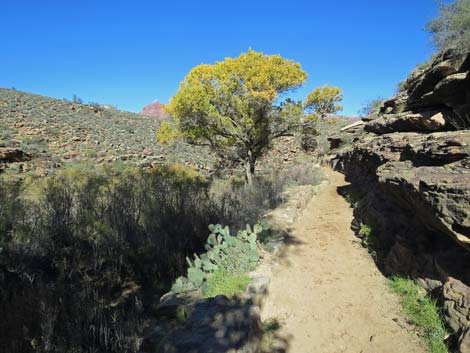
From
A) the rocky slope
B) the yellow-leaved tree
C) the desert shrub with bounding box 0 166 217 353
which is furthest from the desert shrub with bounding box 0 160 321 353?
the yellow-leaved tree

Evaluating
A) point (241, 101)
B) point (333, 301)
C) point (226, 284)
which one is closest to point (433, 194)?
point (333, 301)

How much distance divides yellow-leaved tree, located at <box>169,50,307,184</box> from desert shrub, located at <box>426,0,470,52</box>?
5.31m

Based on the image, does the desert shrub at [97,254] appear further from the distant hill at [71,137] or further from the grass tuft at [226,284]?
the distant hill at [71,137]

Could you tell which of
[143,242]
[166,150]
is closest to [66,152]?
[166,150]

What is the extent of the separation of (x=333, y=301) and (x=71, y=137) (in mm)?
20534

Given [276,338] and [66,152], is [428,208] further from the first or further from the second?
[66,152]

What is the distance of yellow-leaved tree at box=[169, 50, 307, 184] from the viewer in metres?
11.8

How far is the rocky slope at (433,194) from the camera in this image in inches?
123

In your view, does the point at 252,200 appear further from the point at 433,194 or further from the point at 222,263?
the point at 433,194

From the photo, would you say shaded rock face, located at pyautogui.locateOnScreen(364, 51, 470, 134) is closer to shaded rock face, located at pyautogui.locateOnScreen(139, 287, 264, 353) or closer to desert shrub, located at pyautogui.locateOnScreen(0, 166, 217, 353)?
shaded rock face, located at pyautogui.locateOnScreen(139, 287, 264, 353)

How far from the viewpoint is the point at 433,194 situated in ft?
11.0

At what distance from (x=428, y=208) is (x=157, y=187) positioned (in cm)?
597

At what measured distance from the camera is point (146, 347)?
3037mm

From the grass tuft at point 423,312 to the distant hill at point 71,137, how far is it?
1345cm
